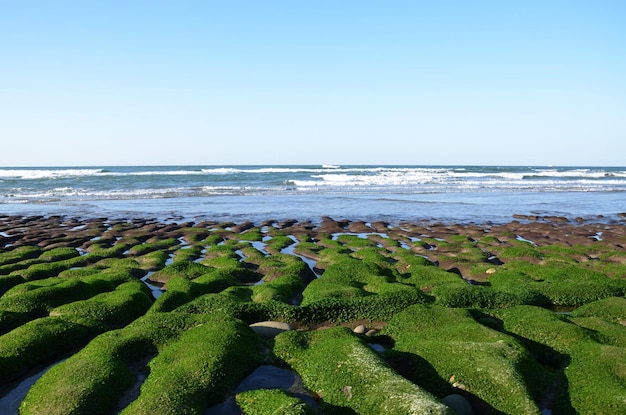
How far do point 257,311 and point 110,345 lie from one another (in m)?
3.41

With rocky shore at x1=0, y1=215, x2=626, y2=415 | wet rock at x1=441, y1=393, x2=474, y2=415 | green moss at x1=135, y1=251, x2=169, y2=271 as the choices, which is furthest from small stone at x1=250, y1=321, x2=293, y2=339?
green moss at x1=135, y1=251, x2=169, y2=271

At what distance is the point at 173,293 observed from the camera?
42.7 ft

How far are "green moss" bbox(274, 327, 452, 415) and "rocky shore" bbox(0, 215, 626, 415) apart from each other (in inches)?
1.3

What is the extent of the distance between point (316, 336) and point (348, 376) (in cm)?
193

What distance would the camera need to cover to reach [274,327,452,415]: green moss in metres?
6.81

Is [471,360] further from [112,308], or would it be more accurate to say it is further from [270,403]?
[112,308]

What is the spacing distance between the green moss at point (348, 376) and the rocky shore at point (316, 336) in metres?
0.03

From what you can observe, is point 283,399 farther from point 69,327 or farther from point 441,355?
point 69,327

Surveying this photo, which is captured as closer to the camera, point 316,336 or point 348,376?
point 348,376

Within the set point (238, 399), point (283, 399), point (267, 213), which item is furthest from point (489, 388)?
point (267, 213)

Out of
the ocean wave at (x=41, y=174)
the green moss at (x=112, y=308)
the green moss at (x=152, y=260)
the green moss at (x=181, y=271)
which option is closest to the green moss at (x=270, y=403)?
the green moss at (x=112, y=308)

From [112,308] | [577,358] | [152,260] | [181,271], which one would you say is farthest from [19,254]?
[577,358]

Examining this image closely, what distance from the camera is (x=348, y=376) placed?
7871mm

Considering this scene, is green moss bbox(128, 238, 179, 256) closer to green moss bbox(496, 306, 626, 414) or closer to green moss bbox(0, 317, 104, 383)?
green moss bbox(0, 317, 104, 383)
